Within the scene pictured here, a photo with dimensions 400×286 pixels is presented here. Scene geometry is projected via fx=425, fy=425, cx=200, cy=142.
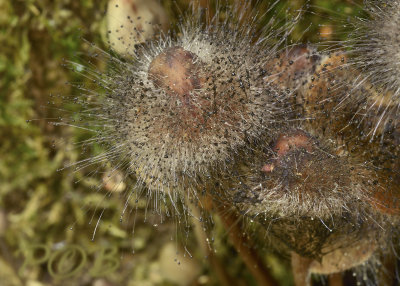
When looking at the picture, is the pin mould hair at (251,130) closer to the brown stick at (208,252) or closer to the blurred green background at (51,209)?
the brown stick at (208,252)

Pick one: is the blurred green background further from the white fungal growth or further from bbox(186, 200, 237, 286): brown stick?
the white fungal growth

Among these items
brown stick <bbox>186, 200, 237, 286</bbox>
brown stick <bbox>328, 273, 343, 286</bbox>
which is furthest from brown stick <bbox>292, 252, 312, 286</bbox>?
brown stick <bbox>186, 200, 237, 286</bbox>

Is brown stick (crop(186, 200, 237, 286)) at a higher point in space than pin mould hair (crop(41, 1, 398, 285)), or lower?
lower

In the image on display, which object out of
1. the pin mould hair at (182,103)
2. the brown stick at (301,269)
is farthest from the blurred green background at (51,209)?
the pin mould hair at (182,103)

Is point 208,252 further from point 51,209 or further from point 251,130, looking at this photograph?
point 51,209

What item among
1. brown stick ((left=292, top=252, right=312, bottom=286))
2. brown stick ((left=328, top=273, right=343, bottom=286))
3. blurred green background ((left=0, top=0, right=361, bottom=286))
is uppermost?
blurred green background ((left=0, top=0, right=361, bottom=286))
